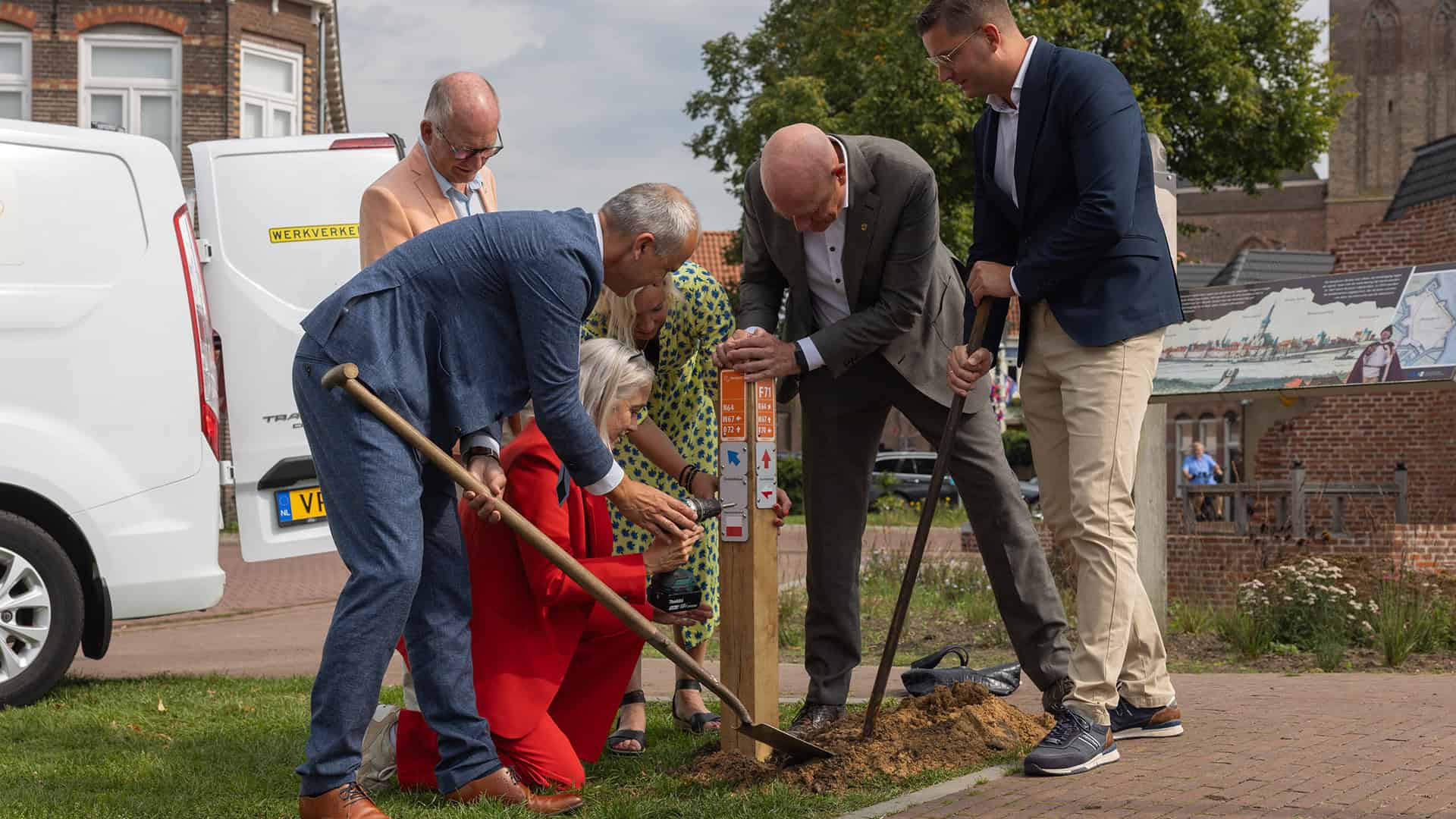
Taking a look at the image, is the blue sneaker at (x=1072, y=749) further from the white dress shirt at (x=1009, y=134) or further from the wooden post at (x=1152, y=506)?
the wooden post at (x=1152, y=506)

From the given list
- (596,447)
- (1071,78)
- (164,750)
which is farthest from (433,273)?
(164,750)

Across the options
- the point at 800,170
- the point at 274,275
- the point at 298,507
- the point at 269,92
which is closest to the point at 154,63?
the point at 269,92

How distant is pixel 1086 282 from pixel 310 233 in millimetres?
4360

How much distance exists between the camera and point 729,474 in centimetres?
427

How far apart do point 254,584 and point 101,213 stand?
25.8ft

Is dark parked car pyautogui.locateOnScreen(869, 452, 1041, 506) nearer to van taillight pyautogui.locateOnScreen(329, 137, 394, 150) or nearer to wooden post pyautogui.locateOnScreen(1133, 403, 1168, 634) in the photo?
wooden post pyautogui.locateOnScreen(1133, 403, 1168, 634)

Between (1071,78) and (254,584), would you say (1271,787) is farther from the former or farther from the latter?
(254,584)

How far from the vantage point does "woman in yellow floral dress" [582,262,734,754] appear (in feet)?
15.7

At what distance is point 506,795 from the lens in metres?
3.82

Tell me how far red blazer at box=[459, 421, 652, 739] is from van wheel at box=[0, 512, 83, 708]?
9.68 feet

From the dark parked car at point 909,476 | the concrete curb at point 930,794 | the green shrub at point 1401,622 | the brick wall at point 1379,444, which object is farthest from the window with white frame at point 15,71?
the concrete curb at point 930,794

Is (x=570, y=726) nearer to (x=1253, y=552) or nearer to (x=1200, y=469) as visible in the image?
(x=1253, y=552)

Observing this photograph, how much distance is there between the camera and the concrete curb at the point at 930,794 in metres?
3.59

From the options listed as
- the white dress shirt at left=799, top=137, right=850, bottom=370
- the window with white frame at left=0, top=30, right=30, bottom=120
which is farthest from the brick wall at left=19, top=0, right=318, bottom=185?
the white dress shirt at left=799, top=137, right=850, bottom=370
